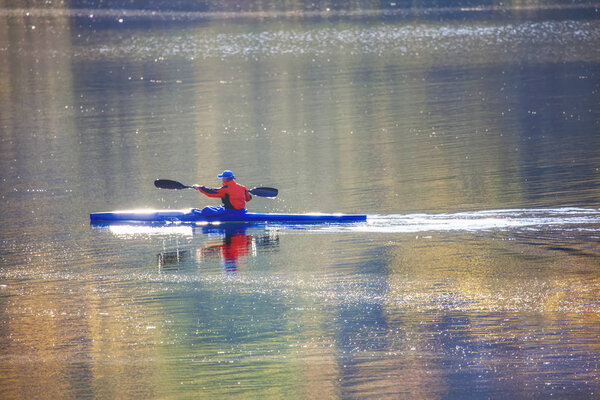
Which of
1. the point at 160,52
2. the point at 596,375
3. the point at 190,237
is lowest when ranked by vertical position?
the point at 596,375

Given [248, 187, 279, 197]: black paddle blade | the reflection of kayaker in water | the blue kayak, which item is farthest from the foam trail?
[248, 187, 279, 197]: black paddle blade

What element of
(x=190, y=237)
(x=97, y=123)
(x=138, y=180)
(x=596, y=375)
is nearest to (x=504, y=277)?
(x=596, y=375)

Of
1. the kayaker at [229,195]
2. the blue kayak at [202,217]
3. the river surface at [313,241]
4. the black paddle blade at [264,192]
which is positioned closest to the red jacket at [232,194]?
the kayaker at [229,195]

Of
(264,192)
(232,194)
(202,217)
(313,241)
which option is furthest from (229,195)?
(313,241)

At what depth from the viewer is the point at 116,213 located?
17484 mm

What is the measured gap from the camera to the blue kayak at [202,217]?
16.7m

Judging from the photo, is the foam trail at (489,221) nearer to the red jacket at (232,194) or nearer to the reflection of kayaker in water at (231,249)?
the reflection of kayaker in water at (231,249)

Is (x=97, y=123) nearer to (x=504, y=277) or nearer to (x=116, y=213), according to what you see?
(x=116, y=213)

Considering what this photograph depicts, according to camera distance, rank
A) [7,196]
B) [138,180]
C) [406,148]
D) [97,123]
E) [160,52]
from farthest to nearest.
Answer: [160,52] → [97,123] → [406,148] → [138,180] → [7,196]

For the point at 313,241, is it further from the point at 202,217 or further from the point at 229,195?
the point at 202,217

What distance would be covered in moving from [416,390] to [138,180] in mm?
13003

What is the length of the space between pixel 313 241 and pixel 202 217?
8.44 feet

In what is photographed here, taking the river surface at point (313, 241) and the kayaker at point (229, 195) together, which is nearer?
the river surface at point (313, 241)

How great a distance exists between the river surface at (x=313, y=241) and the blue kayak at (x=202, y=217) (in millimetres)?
218
